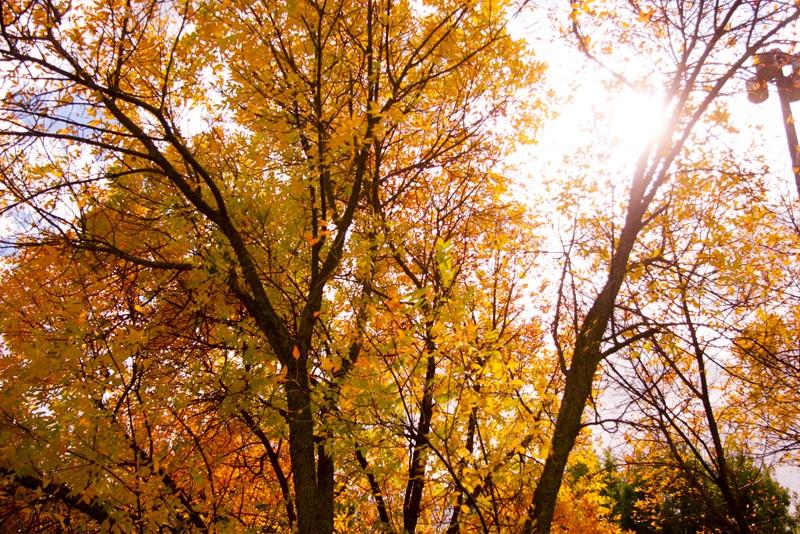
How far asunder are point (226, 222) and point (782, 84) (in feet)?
23.5

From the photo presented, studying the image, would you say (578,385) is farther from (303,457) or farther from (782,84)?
(782,84)

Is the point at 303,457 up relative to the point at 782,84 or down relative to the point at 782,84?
down

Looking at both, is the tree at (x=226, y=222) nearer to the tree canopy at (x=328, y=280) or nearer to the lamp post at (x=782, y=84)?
the tree canopy at (x=328, y=280)

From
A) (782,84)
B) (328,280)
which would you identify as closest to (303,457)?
(328,280)

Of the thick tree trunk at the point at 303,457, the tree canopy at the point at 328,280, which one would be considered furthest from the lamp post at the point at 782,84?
the thick tree trunk at the point at 303,457

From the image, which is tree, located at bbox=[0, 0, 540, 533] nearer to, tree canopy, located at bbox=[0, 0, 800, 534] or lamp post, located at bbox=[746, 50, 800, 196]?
tree canopy, located at bbox=[0, 0, 800, 534]

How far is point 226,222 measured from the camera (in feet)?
14.4

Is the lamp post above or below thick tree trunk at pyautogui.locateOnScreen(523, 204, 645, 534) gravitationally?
above

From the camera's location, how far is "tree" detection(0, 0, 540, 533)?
160 inches

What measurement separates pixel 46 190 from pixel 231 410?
2619 millimetres

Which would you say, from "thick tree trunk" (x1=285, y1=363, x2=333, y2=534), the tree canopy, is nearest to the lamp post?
the tree canopy

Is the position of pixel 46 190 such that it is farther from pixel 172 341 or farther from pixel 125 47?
pixel 172 341

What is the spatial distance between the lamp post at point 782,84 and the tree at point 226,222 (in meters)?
2.28

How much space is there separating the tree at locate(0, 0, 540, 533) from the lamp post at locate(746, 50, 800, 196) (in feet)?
7.47
